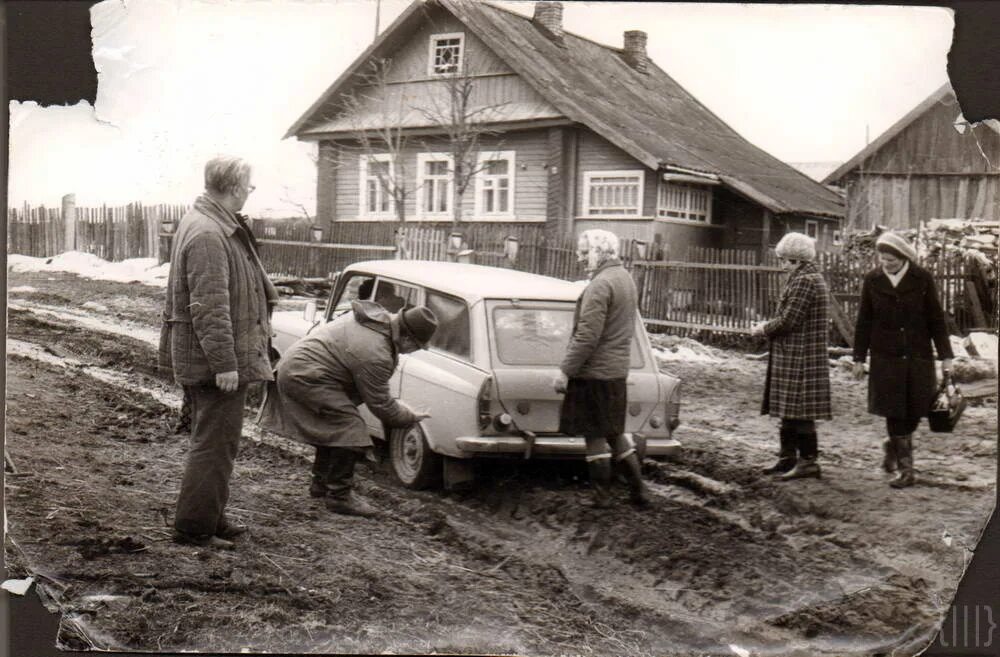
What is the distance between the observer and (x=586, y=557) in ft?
12.6

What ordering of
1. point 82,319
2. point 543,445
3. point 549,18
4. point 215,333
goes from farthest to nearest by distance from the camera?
point 82,319
point 549,18
point 543,445
point 215,333

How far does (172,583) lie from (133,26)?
7.79 feet

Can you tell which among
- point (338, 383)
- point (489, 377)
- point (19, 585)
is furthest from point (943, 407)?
point (19, 585)

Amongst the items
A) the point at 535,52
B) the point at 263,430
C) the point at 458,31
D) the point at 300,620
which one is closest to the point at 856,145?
the point at 535,52

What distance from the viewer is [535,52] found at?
401 cm

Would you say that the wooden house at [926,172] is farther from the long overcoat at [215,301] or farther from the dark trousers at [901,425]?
the long overcoat at [215,301]

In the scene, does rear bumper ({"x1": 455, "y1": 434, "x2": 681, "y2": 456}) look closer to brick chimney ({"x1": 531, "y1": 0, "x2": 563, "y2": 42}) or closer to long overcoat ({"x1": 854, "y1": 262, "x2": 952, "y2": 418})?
long overcoat ({"x1": 854, "y1": 262, "x2": 952, "y2": 418})

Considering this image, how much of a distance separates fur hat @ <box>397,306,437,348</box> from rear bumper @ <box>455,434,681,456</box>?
43 centimetres

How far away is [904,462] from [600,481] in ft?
4.02

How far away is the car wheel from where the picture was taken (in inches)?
150

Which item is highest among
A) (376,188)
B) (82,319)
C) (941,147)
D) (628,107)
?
(628,107)

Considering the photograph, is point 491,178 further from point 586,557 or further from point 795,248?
point 586,557

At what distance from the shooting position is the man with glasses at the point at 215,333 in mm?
3662

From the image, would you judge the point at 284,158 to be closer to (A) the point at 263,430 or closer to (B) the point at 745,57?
(A) the point at 263,430
